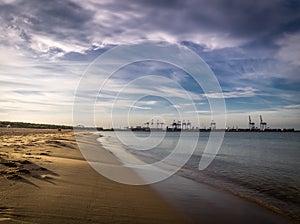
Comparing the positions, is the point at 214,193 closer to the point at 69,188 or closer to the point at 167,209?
the point at 167,209

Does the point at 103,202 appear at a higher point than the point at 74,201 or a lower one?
lower

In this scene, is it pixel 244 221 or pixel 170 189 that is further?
pixel 170 189

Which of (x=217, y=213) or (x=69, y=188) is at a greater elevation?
(x=69, y=188)

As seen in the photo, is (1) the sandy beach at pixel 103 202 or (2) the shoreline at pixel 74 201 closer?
(2) the shoreline at pixel 74 201

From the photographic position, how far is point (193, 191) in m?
11.5

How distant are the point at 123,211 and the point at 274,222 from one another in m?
4.92

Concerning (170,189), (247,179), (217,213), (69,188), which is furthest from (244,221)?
(247,179)

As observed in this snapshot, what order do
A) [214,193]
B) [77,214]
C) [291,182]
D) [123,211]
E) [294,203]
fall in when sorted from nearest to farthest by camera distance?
1. [77,214]
2. [123,211]
3. [294,203]
4. [214,193]
5. [291,182]

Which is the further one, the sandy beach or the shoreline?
the sandy beach

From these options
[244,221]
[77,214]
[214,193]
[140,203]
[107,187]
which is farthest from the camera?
[214,193]

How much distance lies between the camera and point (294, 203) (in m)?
10.8

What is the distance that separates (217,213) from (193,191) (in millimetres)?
3209

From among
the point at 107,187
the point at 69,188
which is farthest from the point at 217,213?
the point at 69,188

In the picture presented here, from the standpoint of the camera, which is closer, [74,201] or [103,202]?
[74,201]
